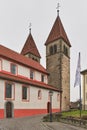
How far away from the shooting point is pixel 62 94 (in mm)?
51938

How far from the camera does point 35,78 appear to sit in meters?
46.5

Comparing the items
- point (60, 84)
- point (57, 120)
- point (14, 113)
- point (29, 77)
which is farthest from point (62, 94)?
point (57, 120)

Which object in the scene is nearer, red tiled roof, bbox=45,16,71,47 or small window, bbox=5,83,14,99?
small window, bbox=5,83,14,99

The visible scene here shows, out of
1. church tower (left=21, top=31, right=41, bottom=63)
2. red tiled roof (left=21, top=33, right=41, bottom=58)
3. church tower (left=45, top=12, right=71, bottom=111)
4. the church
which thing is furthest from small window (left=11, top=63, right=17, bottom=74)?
red tiled roof (left=21, top=33, right=41, bottom=58)

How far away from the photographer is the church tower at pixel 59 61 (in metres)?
52.7

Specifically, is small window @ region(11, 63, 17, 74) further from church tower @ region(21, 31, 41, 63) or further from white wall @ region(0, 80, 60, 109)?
church tower @ region(21, 31, 41, 63)

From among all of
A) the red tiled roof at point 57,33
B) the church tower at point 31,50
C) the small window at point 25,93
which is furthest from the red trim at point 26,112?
the church tower at point 31,50

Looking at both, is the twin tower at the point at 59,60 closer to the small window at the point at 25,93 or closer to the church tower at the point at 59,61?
the church tower at the point at 59,61

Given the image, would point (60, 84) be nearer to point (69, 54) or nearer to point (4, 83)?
point (69, 54)

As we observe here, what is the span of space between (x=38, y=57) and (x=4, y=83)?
3153 cm

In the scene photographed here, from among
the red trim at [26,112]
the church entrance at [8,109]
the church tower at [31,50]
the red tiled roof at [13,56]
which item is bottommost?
the red trim at [26,112]

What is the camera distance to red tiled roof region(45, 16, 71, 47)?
184 feet

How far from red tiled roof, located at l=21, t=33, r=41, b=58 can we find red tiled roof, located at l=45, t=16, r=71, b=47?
513 cm

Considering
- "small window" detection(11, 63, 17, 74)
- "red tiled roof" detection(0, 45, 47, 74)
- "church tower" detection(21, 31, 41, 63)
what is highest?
"church tower" detection(21, 31, 41, 63)
